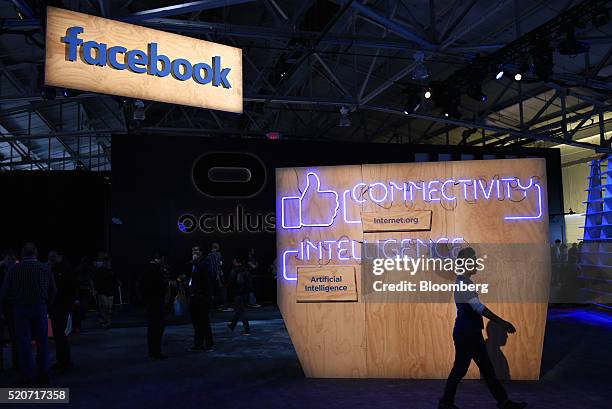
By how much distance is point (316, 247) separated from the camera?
6.29 meters

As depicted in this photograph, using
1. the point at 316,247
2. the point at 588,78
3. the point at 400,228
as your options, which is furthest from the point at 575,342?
the point at 588,78

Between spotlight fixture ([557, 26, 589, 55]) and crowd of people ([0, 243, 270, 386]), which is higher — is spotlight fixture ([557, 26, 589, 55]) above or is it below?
above

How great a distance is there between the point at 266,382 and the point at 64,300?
9.18ft

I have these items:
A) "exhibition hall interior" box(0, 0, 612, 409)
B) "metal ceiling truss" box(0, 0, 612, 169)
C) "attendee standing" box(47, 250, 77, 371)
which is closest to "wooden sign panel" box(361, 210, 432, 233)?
"exhibition hall interior" box(0, 0, 612, 409)

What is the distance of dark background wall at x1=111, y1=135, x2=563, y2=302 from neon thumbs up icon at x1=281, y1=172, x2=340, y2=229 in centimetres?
Result: 819

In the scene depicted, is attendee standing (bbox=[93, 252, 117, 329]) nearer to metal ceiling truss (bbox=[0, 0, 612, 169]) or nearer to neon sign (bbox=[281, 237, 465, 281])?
metal ceiling truss (bbox=[0, 0, 612, 169])

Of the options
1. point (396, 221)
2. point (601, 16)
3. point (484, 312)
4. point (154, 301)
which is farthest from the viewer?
point (601, 16)

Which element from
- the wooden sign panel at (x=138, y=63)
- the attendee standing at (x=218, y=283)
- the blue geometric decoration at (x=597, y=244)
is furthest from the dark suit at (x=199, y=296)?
the blue geometric decoration at (x=597, y=244)

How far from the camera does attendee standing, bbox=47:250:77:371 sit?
21.5 feet

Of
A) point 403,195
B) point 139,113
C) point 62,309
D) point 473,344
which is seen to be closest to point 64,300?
point 62,309

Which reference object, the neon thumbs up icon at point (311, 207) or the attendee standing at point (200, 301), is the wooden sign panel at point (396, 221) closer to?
the neon thumbs up icon at point (311, 207)

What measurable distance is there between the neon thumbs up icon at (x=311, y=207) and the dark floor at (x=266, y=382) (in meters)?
1.79

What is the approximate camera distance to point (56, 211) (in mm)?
17156

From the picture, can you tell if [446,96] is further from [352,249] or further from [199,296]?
[199,296]
